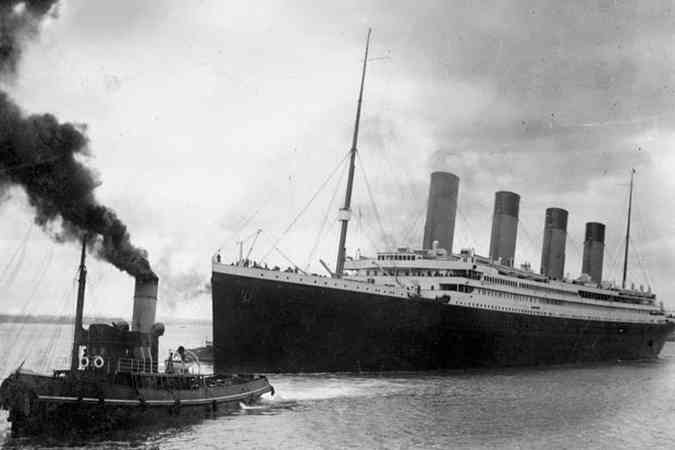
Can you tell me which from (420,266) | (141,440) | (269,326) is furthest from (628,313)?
(141,440)

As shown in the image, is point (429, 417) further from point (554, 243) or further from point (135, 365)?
point (554, 243)

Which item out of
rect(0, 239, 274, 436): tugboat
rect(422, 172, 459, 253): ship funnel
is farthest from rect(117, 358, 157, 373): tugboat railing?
rect(422, 172, 459, 253): ship funnel

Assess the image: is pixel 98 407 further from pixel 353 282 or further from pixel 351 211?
pixel 351 211

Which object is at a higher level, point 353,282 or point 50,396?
point 353,282

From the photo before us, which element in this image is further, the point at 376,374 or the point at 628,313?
the point at 628,313

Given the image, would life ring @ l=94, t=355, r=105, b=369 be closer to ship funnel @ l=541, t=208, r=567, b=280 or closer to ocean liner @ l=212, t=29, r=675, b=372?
ocean liner @ l=212, t=29, r=675, b=372

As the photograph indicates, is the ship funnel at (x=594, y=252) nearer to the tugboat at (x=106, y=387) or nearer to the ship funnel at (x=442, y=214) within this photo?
the ship funnel at (x=442, y=214)
